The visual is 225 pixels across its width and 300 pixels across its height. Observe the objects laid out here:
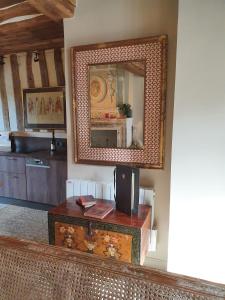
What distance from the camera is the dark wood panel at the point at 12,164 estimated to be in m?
3.46

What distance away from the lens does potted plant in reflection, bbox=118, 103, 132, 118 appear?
2035 millimetres

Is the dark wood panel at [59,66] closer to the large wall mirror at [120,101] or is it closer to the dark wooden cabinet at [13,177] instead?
the dark wooden cabinet at [13,177]

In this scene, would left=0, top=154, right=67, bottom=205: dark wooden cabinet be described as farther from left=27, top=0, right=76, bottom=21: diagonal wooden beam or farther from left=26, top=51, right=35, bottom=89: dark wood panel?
left=27, top=0, right=76, bottom=21: diagonal wooden beam

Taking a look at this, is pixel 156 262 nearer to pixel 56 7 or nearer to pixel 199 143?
pixel 199 143

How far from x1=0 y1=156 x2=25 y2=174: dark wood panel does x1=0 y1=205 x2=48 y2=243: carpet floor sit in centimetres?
61

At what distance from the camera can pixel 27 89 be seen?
387 centimetres

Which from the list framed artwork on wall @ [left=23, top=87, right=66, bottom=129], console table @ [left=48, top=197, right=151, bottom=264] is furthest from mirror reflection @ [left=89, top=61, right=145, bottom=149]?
framed artwork on wall @ [left=23, top=87, right=66, bottom=129]

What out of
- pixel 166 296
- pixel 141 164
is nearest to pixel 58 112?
pixel 141 164

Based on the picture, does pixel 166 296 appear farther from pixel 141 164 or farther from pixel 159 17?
pixel 159 17

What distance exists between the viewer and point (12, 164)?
3.53 meters

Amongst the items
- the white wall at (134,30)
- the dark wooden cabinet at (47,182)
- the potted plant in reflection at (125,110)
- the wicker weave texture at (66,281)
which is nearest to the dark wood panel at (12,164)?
the dark wooden cabinet at (47,182)

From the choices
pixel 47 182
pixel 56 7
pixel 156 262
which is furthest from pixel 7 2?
pixel 156 262

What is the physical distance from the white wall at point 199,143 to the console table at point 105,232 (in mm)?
366

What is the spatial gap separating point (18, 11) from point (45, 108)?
1580 mm
